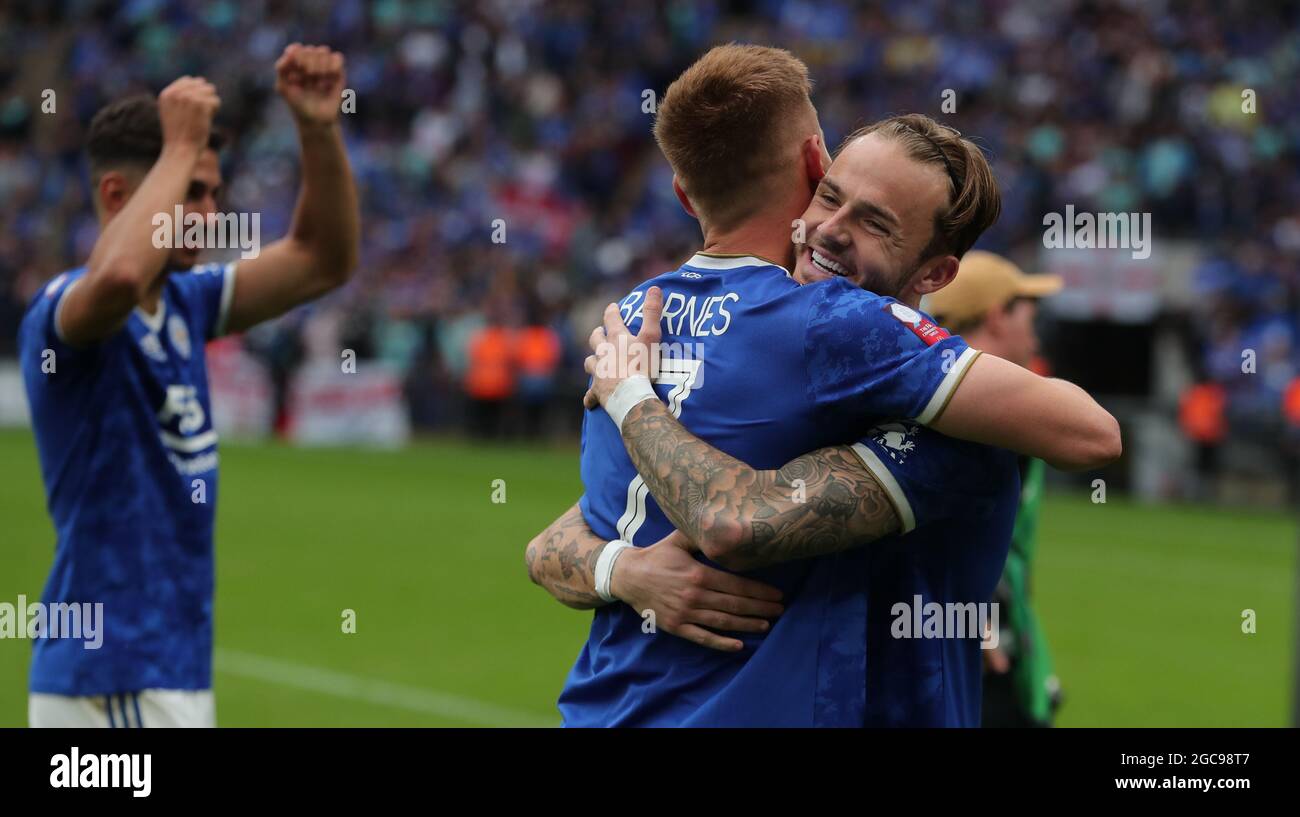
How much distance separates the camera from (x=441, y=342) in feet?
82.8

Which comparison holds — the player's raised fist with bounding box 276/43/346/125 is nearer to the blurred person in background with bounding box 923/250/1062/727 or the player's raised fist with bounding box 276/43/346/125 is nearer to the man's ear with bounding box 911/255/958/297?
the blurred person in background with bounding box 923/250/1062/727

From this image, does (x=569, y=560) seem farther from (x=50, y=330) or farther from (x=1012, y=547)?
(x=1012, y=547)

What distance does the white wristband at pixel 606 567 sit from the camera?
10.4 ft

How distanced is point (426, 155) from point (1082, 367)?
45.9 feet

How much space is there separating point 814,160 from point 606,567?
2.94 ft

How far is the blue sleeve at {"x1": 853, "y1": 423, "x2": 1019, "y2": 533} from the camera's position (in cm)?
296

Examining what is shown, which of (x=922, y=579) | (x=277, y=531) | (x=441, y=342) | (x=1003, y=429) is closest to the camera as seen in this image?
(x=1003, y=429)

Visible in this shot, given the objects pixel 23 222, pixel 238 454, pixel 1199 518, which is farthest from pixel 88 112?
pixel 1199 518

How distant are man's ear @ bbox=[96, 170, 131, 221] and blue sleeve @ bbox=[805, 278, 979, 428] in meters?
2.66

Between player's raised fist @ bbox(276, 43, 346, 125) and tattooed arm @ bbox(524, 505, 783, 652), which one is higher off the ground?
player's raised fist @ bbox(276, 43, 346, 125)

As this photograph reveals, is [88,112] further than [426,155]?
Yes

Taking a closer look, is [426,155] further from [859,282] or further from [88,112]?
[859,282]

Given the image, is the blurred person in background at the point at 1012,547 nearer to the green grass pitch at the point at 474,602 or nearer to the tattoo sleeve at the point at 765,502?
the tattoo sleeve at the point at 765,502

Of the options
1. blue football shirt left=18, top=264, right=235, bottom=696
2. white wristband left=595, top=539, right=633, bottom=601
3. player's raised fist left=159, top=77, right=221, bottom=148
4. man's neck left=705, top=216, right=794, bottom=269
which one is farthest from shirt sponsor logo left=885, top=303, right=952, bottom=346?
blue football shirt left=18, top=264, right=235, bottom=696
